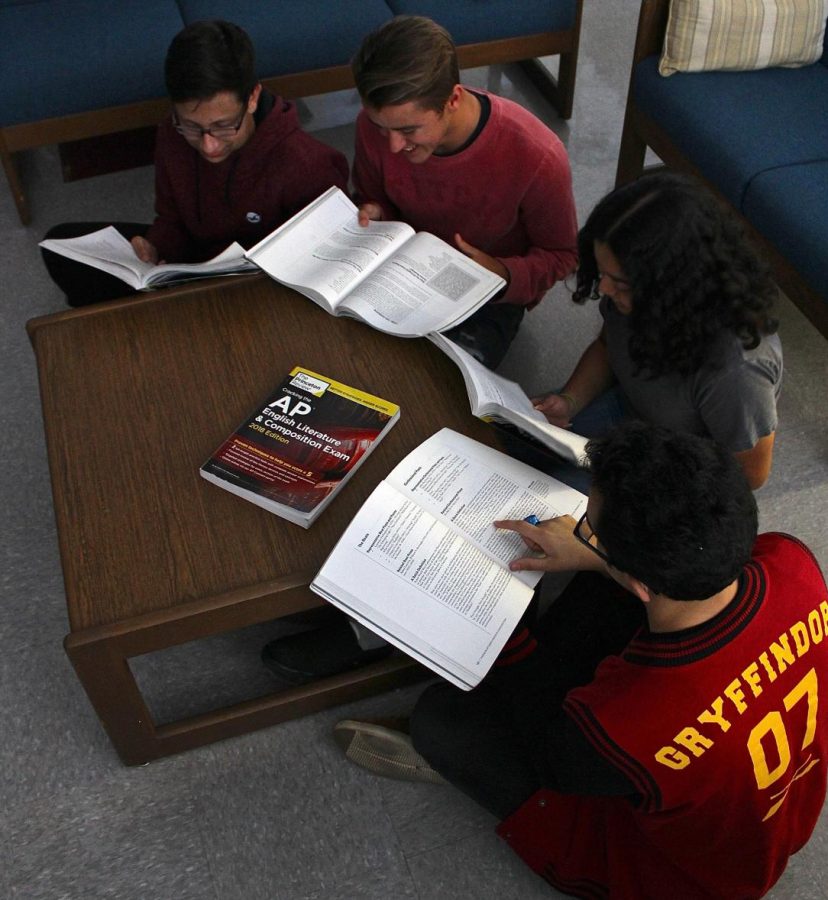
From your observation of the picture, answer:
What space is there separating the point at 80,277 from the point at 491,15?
136cm

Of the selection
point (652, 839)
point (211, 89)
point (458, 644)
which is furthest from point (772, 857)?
point (211, 89)

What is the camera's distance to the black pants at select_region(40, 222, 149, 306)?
1.95 m

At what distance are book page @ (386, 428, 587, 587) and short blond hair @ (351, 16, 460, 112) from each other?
0.57 meters

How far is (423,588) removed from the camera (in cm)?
128

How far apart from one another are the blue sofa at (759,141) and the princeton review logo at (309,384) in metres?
1.12

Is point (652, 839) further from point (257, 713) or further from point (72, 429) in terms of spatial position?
point (72, 429)

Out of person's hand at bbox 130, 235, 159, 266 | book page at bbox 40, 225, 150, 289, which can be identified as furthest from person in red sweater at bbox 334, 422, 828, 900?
person's hand at bbox 130, 235, 159, 266

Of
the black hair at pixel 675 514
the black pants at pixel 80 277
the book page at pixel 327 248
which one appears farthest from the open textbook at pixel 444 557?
the black pants at pixel 80 277

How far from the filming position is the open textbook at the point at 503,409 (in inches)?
56.2

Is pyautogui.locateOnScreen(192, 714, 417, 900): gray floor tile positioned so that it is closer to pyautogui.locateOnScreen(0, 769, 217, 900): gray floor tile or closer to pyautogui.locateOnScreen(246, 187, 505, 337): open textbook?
pyautogui.locateOnScreen(0, 769, 217, 900): gray floor tile

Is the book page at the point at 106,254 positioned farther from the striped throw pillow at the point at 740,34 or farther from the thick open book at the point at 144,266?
the striped throw pillow at the point at 740,34

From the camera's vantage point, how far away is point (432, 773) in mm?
1514

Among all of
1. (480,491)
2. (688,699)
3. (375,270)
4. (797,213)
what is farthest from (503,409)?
(797,213)

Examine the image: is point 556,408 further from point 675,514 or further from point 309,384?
point 675,514
